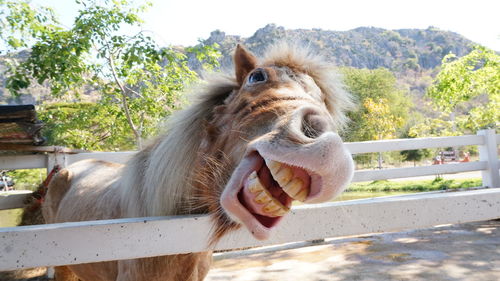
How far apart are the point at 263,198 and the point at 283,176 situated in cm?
13

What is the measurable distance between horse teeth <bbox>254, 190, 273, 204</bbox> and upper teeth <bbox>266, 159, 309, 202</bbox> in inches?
3.0

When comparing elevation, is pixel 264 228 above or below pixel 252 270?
above

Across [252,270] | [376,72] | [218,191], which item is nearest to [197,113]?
[218,191]

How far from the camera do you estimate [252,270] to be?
418 centimetres

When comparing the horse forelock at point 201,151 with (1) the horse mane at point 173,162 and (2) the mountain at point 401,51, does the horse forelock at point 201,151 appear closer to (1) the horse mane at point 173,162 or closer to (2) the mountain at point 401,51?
(1) the horse mane at point 173,162

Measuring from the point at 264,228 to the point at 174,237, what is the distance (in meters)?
0.35

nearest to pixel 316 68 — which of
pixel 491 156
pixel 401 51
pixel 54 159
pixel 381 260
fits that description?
pixel 381 260

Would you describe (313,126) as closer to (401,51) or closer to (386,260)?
(386,260)

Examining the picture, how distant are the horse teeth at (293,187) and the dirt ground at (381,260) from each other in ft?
9.47

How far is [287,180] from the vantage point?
3.59 feet

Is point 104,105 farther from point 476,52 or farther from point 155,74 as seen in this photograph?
point 476,52

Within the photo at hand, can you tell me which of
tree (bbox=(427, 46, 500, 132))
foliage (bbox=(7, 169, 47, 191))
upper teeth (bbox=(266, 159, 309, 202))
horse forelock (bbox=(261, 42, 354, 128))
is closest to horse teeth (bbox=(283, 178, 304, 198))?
upper teeth (bbox=(266, 159, 309, 202))

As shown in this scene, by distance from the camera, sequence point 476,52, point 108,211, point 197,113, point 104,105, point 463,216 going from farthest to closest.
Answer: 1. point 476,52
2. point 104,105
3. point 108,211
4. point 197,113
5. point 463,216

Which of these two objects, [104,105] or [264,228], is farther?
[104,105]
